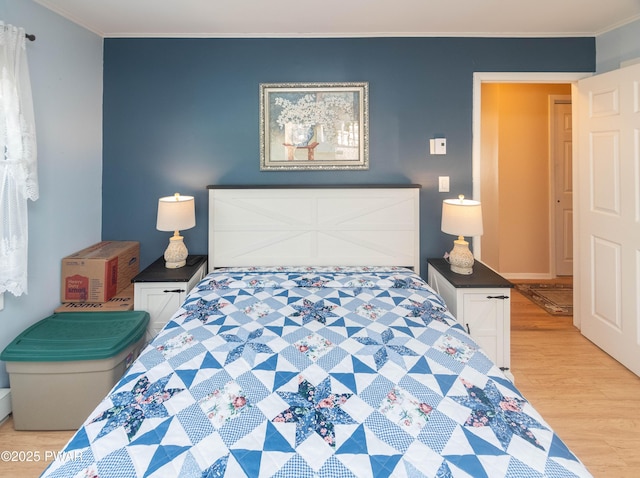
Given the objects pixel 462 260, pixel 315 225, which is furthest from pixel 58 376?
pixel 462 260

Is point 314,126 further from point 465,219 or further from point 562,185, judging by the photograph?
point 562,185

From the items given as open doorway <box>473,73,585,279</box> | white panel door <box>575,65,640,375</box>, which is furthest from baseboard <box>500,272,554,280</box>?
white panel door <box>575,65,640,375</box>

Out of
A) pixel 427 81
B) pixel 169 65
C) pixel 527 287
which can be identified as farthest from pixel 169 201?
pixel 527 287

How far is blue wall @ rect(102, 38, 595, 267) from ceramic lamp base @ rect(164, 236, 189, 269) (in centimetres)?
43

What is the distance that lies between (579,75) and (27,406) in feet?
14.5

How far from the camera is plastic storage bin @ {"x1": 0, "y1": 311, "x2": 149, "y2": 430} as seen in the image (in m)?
1.95

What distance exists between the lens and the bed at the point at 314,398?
96cm

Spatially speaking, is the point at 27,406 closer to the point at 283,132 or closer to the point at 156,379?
the point at 156,379

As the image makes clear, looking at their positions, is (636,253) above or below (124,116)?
below

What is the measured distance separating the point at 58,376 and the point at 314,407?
5.36ft

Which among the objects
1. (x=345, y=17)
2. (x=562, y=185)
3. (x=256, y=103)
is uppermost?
(x=345, y=17)

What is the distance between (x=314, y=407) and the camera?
118 cm

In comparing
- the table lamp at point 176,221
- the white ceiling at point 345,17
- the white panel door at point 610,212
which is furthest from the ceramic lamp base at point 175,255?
the white panel door at point 610,212

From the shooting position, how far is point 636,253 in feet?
8.18
